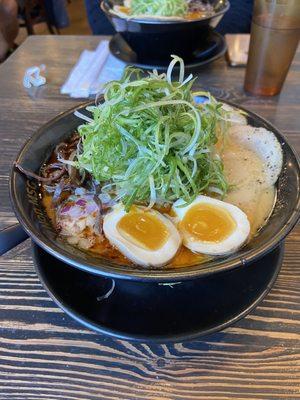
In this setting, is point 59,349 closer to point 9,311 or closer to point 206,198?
point 9,311

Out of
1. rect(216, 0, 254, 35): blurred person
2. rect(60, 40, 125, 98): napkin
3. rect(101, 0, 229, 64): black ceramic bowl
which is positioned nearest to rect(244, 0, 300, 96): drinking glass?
rect(101, 0, 229, 64): black ceramic bowl

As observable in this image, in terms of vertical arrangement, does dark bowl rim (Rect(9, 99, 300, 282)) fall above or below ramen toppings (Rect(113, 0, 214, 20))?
below

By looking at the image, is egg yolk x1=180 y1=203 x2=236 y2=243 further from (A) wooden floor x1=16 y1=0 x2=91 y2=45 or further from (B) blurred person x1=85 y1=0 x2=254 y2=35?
(A) wooden floor x1=16 y1=0 x2=91 y2=45

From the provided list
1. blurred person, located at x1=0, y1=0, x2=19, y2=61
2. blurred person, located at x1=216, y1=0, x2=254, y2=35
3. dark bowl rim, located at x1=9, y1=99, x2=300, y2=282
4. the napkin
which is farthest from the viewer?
blurred person, located at x1=216, y1=0, x2=254, y2=35

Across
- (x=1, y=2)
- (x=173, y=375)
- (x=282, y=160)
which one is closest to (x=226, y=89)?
(x=282, y=160)

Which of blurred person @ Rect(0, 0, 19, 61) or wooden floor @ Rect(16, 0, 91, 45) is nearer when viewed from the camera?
blurred person @ Rect(0, 0, 19, 61)

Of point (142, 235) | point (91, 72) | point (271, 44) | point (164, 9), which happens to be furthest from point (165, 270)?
point (164, 9)

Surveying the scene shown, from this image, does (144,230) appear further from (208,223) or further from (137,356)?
(137,356)
